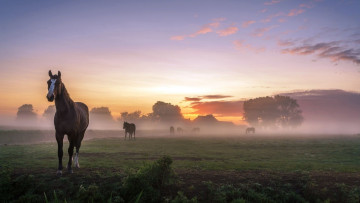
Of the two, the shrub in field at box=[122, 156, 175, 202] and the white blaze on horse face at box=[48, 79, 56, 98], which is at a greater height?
the white blaze on horse face at box=[48, 79, 56, 98]

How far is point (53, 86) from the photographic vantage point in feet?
36.3

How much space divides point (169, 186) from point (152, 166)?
1.11m

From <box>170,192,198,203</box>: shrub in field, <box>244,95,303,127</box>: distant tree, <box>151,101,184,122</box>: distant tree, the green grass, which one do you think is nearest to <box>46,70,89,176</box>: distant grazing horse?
the green grass

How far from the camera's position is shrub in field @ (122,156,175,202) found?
9805mm

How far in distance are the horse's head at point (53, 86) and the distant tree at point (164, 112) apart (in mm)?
Result: 165516

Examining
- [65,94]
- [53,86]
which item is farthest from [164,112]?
[53,86]

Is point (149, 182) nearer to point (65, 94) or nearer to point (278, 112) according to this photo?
point (65, 94)

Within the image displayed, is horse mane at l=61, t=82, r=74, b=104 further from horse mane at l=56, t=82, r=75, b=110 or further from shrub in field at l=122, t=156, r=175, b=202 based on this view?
shrub in field at l=122, t=156, r=175, b=202

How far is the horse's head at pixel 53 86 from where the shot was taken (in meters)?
10.8

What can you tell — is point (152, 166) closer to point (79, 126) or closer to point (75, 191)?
point (75, 191)

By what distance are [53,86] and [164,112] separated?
554 feet

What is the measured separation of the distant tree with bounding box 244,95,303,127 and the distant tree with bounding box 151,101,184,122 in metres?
63.8

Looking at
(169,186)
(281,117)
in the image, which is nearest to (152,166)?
(169,186)

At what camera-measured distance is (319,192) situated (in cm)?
1017
